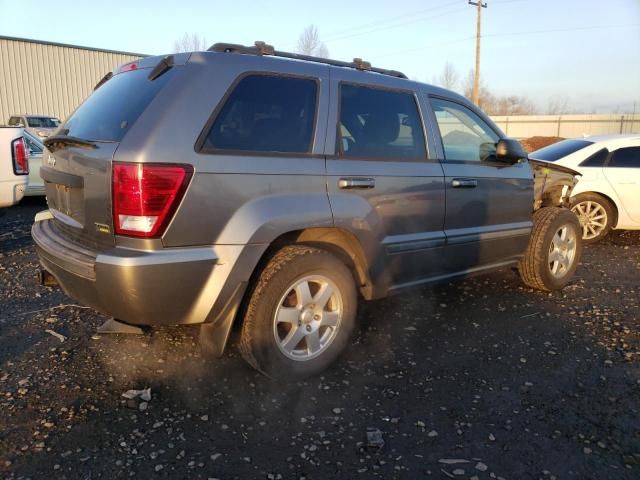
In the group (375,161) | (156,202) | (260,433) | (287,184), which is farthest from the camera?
(375,161)

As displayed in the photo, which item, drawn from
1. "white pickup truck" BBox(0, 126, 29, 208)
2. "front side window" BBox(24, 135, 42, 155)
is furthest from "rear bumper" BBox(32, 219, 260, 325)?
"front side window" BBox(24, 135, 42, 155)

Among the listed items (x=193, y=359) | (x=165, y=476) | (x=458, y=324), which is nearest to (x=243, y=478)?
(x=165, y=476)

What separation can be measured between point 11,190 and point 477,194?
4.87 meters

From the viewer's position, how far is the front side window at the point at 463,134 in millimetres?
3973

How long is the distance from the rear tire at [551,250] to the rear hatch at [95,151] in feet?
12.0

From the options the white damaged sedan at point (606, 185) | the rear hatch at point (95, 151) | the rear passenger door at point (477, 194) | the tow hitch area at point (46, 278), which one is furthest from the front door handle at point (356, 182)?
the white damaged sedan at point (606, 185)

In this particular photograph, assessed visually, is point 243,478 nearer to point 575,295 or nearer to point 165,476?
point 165,476

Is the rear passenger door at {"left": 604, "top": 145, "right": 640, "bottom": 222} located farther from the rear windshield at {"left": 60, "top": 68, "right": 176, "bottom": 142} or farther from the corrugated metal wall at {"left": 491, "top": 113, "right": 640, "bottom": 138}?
the corrugated metal wall at {"left": 491, "top": 113, "right": 640, "bottom": 138}

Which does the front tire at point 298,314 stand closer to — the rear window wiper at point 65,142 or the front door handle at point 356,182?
the front door handle at point 356,182

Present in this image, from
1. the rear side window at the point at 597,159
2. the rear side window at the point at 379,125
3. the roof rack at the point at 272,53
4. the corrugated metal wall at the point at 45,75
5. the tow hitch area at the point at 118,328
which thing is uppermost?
the corrugated metal wall at the point at 45,75

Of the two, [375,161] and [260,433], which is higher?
[375,161]

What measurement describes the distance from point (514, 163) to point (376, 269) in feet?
6.03

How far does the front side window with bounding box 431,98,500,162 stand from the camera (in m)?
3.97

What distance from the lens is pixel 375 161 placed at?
3.40 m
